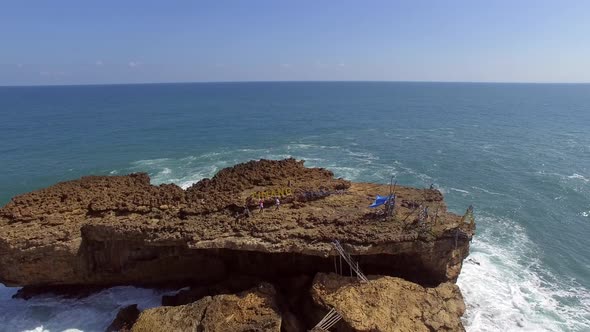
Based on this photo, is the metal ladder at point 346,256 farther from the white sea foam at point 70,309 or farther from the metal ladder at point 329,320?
the white sea foam at point 70,309

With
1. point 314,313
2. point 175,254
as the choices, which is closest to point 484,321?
point 314,313

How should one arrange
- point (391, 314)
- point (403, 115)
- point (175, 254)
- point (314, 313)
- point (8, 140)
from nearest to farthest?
point (391, 314), point (314, 313), point (175, 254), point (8, 140), point (403, 115)

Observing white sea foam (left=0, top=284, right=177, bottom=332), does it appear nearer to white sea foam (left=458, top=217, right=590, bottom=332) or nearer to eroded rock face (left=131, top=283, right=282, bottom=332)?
eroded rock face (left=131, top=283, right=282, bottom=332)

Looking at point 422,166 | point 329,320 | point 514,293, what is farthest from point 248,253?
point 422,166

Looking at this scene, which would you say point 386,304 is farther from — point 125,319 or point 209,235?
point 125,319

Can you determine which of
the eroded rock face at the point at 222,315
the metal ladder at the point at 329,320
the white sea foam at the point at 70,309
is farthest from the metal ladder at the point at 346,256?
the white sea foam at the point at 70,309

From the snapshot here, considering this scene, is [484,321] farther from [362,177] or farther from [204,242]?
[362,177]

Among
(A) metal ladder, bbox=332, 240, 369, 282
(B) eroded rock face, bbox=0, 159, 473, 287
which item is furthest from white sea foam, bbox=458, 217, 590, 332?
(A) metal ladder, bbox=332, 240, 369, 282
